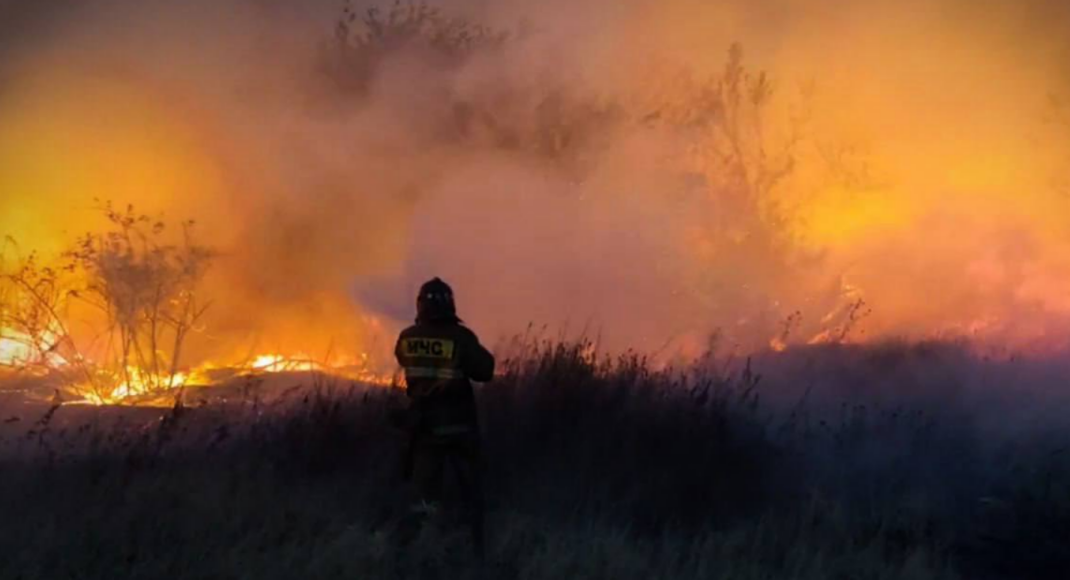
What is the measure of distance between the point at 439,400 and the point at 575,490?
199 centimetres

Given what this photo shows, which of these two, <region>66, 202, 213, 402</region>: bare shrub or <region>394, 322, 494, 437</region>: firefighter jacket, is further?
<region>66, 202, 213, 402</region>: bare shrub

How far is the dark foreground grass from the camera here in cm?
786

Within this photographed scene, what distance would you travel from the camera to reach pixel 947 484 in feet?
34.8

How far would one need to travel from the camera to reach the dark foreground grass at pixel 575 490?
309 inches

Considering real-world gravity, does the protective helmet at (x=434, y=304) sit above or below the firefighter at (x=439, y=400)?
above

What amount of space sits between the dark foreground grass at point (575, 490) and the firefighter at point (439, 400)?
284mm

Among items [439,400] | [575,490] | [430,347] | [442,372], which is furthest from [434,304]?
[575,490]

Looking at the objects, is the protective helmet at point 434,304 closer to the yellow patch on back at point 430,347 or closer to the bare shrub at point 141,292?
the yellow patch on back at point 430,347

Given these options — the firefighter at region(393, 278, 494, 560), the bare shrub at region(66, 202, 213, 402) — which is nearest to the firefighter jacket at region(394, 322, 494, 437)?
the firefighter at region(393, 278, 494, 560)

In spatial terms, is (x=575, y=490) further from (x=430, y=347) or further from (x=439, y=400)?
(x=430, y=347)

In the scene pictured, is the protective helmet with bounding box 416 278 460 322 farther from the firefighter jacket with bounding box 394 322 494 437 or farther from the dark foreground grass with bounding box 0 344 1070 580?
the dark foreground grass with bounding box 0 344 1070 580

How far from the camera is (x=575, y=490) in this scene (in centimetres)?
948

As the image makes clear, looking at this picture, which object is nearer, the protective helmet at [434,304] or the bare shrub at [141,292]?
the protective helmet at [434,304]

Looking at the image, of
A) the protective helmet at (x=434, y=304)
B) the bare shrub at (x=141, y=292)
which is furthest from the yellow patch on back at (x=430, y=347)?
the bare shrub at (x=141, y=292)
